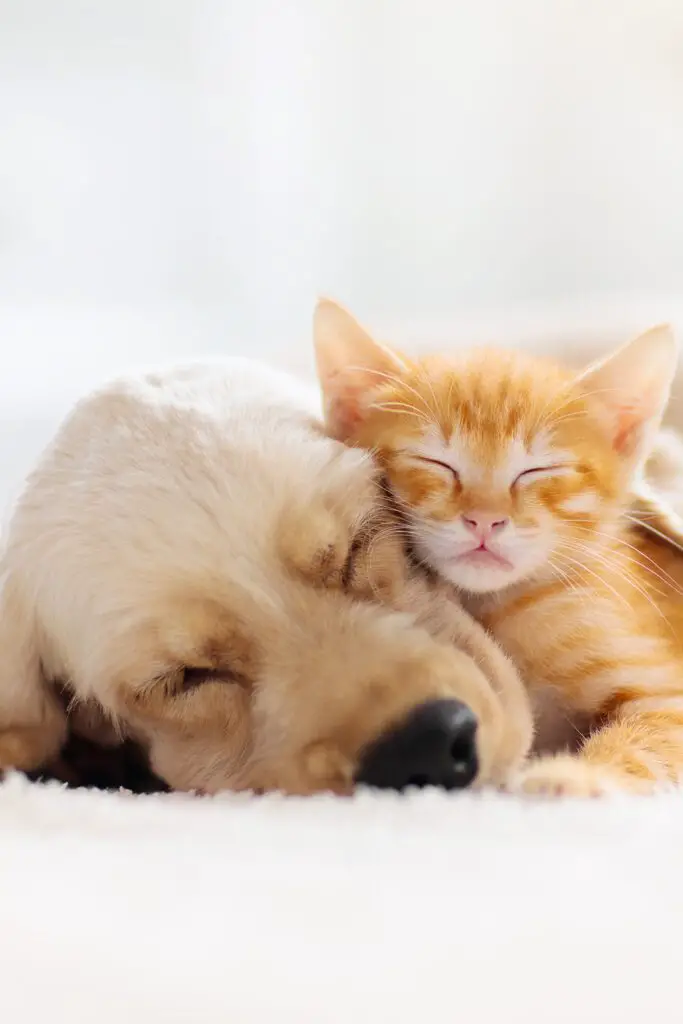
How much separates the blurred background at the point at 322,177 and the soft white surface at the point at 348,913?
154 centimetres

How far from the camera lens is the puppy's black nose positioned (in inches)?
35.2

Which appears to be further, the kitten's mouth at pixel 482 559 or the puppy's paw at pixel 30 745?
the kitten's mouth at pixel 482 559

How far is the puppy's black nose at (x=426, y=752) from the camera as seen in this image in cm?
89

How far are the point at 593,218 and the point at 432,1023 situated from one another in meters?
2.61

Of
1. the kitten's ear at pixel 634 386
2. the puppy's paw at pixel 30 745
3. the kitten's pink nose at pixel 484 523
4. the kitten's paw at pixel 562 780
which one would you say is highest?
the kitten's ear at pixel 634 386

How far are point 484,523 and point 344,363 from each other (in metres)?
0.29

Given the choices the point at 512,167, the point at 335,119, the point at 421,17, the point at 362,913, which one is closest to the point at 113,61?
the point at 335,119

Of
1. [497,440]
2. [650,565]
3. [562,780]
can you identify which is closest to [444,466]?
[497,440]

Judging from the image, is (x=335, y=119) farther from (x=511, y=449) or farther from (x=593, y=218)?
(x=511, y=449)

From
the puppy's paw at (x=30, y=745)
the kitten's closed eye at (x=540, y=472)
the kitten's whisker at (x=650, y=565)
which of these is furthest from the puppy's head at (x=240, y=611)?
the kitten's whisker at (x=650, y=565)

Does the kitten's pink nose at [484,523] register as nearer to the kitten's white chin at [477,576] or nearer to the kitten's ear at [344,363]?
the kitten's white chin at [477,576]

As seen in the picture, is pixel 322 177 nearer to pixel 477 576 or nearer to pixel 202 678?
pixel 477 576

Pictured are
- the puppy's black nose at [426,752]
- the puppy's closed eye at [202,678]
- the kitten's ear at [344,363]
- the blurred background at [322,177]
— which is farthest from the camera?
the blurred background at [322,177]

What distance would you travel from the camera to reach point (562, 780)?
0.94 metres
